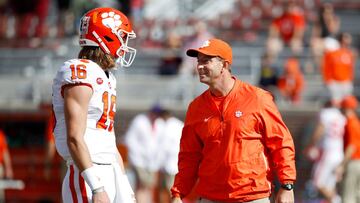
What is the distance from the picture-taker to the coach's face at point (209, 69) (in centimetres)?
784

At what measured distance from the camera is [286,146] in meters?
7.65

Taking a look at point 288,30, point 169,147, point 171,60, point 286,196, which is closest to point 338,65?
point 288,30

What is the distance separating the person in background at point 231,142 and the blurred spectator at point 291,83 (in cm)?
1295

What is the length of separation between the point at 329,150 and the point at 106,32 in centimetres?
1010

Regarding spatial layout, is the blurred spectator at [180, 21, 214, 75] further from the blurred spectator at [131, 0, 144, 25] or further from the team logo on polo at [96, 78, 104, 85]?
the team logo on polo at [96, 78, 104, 85]

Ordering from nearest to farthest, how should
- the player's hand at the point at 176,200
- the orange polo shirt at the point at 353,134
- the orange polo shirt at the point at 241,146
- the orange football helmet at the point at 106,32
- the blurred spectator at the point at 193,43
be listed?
the orange football helmet at the point at 106,32 → the orange polo shirt at the point at 241,146 → the player's hand at the point at 176,200 → the orange polo shirt at the point at 353,134 → the blurred spectator at the point at 193,43

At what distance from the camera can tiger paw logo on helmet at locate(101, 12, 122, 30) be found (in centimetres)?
689

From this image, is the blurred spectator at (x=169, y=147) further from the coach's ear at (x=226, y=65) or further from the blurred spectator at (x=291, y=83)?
the coach's ear at (x=226, y=65)

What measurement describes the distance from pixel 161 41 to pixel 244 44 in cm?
186

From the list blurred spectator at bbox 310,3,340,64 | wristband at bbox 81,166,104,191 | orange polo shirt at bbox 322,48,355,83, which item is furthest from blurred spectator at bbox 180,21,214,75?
A: wristband at bbox 81,166,104,191

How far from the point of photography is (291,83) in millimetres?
20891

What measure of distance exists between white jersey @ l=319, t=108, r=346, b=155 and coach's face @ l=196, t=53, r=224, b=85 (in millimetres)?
8626

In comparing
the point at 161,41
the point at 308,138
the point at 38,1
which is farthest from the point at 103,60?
the point at 38,1

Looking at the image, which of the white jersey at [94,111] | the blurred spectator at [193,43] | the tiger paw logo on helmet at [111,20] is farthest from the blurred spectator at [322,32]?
the white jersey at [94,111]
